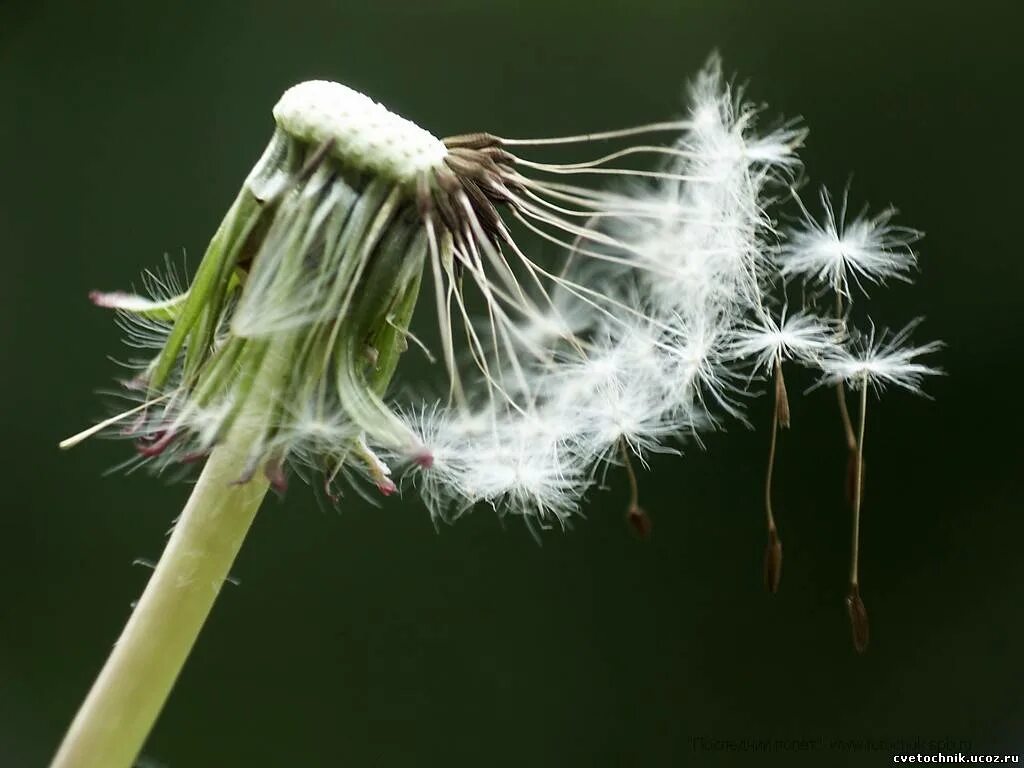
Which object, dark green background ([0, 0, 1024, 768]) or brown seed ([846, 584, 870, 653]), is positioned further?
dark green background ([0, 0, 1024, 768])

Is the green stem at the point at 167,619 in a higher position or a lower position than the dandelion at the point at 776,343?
lower

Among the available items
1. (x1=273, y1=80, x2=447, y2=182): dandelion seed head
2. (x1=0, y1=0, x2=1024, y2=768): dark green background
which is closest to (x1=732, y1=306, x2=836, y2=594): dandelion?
(x1=273, y1=80, x2=447, y2=182): dandelion seed head

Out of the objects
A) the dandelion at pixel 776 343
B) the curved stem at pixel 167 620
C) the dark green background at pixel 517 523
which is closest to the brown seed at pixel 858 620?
the dandelion at pixel 776 343

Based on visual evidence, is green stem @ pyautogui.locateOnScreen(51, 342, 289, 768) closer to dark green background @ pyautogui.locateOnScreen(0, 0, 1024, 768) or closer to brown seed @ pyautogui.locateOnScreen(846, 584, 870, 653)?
brown seed @ pyautogui.locateOnScreen(846, 584, 870, 653)

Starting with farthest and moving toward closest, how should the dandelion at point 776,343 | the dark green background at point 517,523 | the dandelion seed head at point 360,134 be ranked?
1. the dark green background at point 517,523
2. the dandelion at point 776,343
3. the dandelion seed head at point 360,134

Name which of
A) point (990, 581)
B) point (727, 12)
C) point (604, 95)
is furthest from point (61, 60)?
point (990, 581)

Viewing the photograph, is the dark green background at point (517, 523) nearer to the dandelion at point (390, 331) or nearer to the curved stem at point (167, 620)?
the dandelion at point (390, 331)

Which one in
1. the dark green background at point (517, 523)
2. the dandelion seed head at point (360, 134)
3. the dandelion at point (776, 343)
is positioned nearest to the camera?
the dandelion seed head at point (360, 134)

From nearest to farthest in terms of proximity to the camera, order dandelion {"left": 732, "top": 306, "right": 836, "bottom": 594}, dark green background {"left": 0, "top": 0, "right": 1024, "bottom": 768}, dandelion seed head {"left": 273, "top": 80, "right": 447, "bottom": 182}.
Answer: dandelion seed head {"left": 273, "top": 80, "right": 447, "bottom": 182} < dandelion {"left": 732, "top": 306, "right": 836, "bottom": 594} < dark green background {"left": 0, "top": 0, "right": 1024, "bottom": 768}
